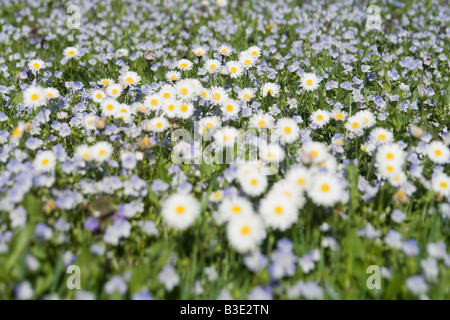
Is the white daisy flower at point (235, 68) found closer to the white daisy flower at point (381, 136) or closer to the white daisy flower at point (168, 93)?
the white daisy flower at point (168, 93)

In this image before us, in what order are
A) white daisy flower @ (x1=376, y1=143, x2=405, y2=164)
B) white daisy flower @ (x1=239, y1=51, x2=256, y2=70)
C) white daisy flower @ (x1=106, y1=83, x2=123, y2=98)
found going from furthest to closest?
1. white daisy flower @ (x1=239, y1=51, x2=256, y2=70)
2. white daisy flower @ (x1=106, y1=83, x2=123, y2=98)
3. white daisy flower @ (x1=376, y1=143, x2=405, y2=164)

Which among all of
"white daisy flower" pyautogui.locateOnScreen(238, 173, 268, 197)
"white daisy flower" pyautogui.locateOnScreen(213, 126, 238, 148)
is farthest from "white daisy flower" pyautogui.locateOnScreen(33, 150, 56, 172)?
"white daisy flower" pyautogui.locateOnScreen(238, 173, 268, 197)

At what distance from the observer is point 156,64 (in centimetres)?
470

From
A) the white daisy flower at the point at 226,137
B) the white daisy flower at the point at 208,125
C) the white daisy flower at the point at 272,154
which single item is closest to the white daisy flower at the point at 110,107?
the white daisy flower at the point at 208,125

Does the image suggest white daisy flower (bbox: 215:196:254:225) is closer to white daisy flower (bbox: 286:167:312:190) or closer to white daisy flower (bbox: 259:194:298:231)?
white daisy flower (bbox: 259:194:298:231)

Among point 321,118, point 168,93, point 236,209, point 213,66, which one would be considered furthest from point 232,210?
point 213,66

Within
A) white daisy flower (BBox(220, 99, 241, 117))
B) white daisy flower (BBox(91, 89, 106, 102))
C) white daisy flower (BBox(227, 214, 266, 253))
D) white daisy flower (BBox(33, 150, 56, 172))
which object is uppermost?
white daisy flower (BBox(91, 89, 106, 102))

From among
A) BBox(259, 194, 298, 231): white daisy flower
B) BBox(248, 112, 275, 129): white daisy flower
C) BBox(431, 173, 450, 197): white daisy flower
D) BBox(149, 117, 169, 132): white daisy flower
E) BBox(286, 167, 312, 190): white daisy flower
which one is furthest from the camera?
BBox(248, 112, 275, 129): white daisy flower

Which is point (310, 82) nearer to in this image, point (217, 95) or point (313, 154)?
point (217, 95)

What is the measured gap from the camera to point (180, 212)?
2.33 metres

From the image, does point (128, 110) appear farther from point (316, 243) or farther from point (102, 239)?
point (316, 243)

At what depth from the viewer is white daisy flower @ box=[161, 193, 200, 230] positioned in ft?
7.53

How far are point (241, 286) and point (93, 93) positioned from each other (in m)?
2.38

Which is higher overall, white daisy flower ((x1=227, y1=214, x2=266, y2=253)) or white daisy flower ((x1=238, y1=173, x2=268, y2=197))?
white daisy flower ((x1=238, y1=173, x2=268, y2=197))
